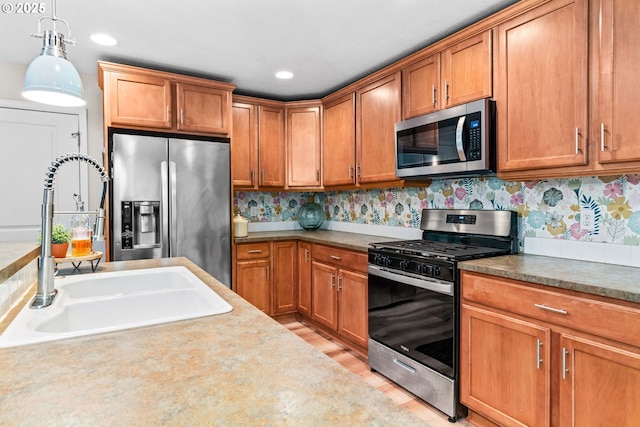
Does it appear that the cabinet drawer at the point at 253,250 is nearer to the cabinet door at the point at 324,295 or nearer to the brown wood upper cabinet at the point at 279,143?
the cabinet door at the point at 324,295

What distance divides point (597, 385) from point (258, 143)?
3217mm

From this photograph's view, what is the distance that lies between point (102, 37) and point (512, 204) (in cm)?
298

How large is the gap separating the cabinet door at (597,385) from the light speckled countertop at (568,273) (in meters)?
0.22

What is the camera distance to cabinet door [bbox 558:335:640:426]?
1.40m

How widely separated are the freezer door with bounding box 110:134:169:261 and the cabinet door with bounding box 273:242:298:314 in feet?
3.50

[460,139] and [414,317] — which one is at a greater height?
[460,139]

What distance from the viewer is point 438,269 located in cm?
211

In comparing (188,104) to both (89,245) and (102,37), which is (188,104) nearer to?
(102,37)

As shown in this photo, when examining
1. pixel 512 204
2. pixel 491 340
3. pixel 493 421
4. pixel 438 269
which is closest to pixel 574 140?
pixel 512 204

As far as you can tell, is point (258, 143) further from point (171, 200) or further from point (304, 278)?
point (304, 278)

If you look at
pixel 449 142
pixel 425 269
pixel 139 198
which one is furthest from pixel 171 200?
pixel 449 142

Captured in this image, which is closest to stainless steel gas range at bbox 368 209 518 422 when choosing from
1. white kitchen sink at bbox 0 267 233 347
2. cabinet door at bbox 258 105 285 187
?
white kitchen sink at bbox 0 267 233 347

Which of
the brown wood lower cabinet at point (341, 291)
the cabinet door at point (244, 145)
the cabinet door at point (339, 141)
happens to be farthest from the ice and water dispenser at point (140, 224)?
the cabinet door at point (339, 141)

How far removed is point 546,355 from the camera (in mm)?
1652
